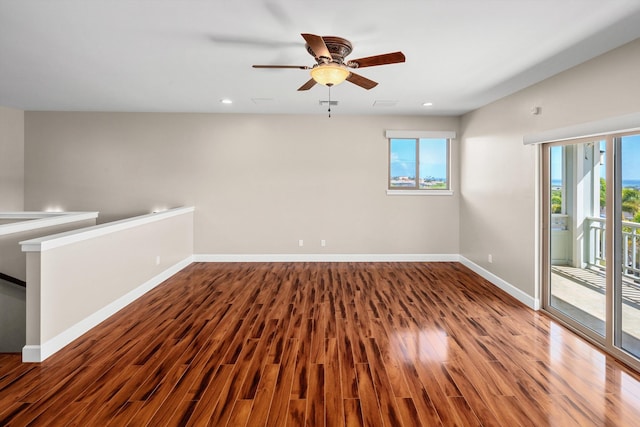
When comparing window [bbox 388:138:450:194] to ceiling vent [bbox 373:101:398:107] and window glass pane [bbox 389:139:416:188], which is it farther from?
ceiling vent [bbox 373:101:398:107]

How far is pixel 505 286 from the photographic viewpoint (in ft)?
13.5

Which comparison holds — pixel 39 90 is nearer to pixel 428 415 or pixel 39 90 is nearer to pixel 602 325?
pixel 428 415

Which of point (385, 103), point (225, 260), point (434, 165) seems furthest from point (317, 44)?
point (225, 260)

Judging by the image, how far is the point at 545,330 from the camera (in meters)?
3.02

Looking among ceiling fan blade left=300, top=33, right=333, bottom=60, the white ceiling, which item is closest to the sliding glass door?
A: the white ceiling

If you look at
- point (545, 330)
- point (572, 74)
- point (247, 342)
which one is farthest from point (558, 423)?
point (572, 74)

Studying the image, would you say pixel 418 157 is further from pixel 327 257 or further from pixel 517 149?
pixel 327 257

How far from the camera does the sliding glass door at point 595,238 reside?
2596 mm

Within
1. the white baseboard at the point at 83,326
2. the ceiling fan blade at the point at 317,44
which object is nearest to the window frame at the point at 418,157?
the ceiling fan blade at the point at 317,44

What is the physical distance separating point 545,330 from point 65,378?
4060 millimetres

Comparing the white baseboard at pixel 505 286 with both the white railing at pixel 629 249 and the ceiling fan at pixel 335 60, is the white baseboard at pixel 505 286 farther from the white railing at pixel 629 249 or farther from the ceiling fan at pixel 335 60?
the ceiling fan at pixel 335 60

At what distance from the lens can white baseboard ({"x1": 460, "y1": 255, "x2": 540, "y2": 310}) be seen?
3.58 metres

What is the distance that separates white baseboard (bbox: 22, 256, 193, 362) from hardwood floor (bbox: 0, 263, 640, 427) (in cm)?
7

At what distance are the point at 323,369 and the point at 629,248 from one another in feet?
8.98
